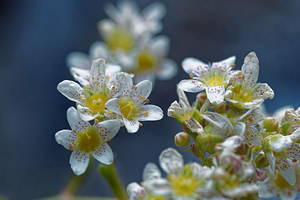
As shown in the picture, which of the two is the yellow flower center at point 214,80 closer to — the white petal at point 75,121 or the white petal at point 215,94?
the white petal at point 215,94

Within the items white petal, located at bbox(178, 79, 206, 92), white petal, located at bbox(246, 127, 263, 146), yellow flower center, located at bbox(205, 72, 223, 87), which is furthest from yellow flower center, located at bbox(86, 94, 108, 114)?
white petal, located at bbox(246, 127, 263, 146)

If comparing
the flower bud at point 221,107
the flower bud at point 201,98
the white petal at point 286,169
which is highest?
the flower bud at point 201,98

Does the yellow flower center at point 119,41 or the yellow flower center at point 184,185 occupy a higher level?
the yellow flower center at point 119,41

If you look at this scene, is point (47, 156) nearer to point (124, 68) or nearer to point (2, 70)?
point (2, 70)

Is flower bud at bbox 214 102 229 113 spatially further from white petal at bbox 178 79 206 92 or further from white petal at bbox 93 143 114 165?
white petal at bbox 93 143 114 165

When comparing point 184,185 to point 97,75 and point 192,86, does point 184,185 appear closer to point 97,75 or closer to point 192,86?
point 192,86

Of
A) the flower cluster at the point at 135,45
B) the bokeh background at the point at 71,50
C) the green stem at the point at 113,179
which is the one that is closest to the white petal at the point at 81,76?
the green stem at the point at 113,179

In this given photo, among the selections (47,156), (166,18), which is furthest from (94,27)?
(47,156)
